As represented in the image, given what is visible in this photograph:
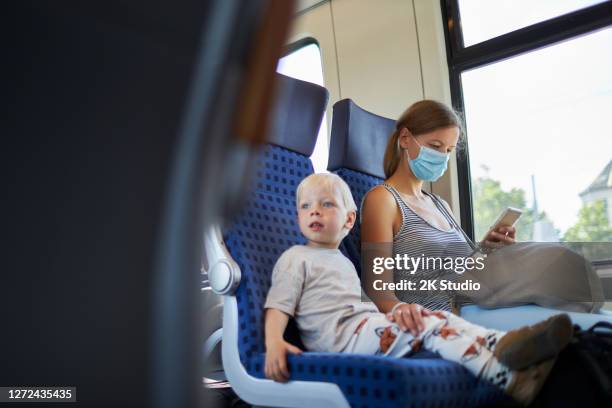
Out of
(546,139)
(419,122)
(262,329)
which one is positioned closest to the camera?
(262,329)

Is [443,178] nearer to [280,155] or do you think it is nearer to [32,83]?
[280,155]

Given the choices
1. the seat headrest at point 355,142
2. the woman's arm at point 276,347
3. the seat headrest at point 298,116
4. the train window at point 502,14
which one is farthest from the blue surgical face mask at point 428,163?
the train window at point 502,14

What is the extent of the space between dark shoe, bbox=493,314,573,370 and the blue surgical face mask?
918 millimetres

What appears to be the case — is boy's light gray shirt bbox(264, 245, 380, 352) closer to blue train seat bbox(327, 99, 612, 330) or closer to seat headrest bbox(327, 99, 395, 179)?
blue train seat bbox(327, 99, 612, 330)

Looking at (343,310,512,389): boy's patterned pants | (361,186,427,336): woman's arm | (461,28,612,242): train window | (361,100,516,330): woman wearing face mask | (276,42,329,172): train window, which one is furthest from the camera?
(276,42,329,172): train window

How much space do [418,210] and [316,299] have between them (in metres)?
0.65

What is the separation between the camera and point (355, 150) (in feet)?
7.23

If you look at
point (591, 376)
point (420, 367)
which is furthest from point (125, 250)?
point (591, 376)

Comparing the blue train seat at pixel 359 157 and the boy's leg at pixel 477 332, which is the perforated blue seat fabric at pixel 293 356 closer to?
the boy's leg at pixel 477 332

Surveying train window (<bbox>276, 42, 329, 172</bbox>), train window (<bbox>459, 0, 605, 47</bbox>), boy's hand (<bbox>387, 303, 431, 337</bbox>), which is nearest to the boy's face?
boy's hand (<bbox>387, 303, 431, 337</bbox>)

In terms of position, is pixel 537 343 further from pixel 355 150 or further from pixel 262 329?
pixel 355 150

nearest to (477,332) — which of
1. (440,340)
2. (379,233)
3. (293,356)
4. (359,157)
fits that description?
(440,340)

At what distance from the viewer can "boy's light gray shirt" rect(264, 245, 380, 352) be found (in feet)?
5.03

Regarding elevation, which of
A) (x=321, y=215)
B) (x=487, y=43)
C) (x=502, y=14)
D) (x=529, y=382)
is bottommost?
(x=529, y=382)
